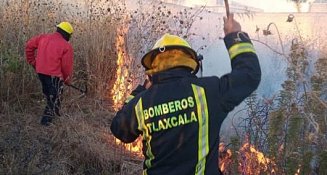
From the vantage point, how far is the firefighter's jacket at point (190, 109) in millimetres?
2672

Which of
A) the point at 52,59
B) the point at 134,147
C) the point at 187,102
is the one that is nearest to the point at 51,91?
the point at 52,59

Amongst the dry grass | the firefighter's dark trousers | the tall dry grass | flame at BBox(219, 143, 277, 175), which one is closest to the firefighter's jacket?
flame at BBox(219, 143, 277, 175)

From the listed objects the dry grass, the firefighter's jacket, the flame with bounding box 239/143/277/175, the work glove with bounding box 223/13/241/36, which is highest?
the work glove with bounding box 223/13/241/36

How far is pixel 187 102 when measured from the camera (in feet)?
8.75

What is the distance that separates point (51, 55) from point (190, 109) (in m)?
4.92

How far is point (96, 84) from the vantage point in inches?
340

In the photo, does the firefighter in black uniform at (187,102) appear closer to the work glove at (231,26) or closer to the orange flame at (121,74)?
the work glove at (231,26)

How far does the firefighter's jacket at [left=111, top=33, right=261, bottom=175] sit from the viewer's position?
8.77 ft

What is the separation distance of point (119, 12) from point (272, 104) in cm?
494

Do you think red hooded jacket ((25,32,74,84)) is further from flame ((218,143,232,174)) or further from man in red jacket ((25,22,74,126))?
flame ((218,143,232,174))

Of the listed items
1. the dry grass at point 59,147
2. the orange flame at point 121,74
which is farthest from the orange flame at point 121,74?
the dry grass at point 59,147

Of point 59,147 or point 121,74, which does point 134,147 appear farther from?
point 121,74

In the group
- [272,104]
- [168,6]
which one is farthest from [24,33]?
[272,104]

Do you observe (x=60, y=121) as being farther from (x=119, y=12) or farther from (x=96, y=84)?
(x=119, y=12)
